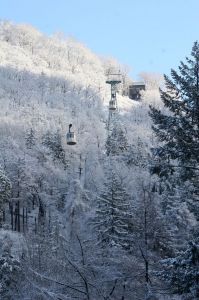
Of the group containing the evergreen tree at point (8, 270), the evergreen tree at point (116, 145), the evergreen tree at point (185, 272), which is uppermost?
the evergreen tree at point (116, 145)

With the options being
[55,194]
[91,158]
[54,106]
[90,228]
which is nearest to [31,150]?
[91,158]

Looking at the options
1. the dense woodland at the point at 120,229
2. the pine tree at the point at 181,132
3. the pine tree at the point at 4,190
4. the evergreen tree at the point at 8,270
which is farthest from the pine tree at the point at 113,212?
the pine tree at the point at 181,132

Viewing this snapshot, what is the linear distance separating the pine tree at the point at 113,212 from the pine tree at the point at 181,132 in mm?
23842

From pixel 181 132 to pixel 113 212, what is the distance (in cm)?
2715

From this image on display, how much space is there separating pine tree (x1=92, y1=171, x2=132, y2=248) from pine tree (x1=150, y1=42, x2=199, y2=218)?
23842mm

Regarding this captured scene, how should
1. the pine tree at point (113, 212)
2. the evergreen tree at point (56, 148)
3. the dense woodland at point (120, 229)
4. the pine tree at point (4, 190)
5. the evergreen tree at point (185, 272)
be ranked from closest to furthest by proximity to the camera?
the evergreen tree at point (185, 272) → the dense woodland at point (120, 229) → the pine tree at point (113, 212) → the pine tree at point (4, 190) → the evergreen tree at point (56, 148)

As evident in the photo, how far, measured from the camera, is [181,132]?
16.8 meters

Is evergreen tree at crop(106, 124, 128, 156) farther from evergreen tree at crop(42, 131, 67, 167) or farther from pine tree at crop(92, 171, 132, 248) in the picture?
pine tree at crop(92, 171, 132, 248)

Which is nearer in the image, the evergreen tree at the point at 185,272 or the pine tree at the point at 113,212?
the evergreen tree at the point at 185,272

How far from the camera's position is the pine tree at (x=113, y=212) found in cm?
4166

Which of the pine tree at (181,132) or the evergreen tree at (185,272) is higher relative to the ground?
the pine tree at (181,132)

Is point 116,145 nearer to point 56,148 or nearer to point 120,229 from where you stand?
point 56,148

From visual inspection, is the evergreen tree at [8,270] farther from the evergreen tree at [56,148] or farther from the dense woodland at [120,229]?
the evergreen tree at [56,148]

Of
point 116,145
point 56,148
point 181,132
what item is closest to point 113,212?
point 181,132
